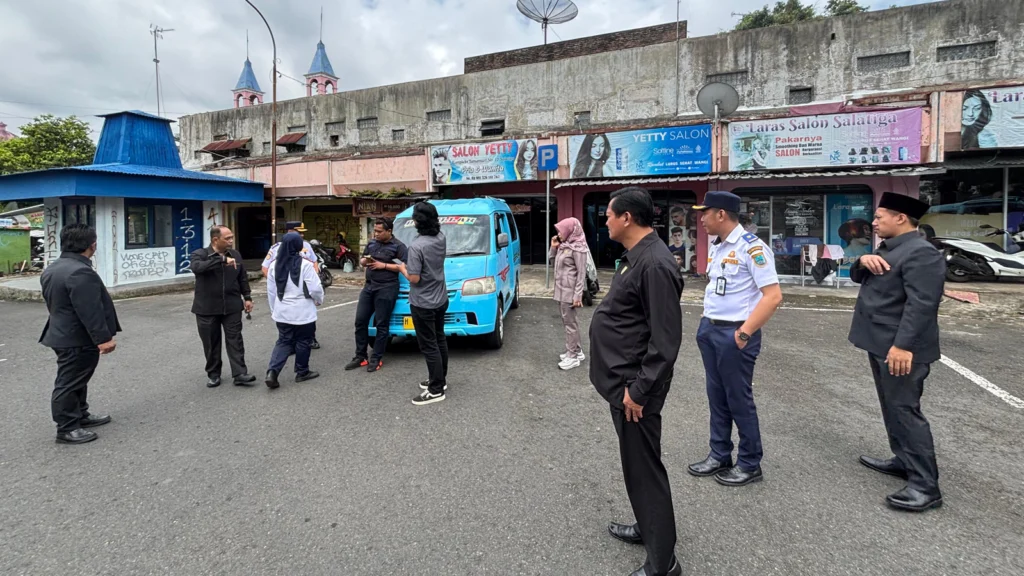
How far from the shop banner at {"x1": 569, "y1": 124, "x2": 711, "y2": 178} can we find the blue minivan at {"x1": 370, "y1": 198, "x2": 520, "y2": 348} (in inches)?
269

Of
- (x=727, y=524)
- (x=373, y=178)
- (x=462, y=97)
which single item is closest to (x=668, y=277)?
(x=727, y=524)

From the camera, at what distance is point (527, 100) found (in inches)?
765

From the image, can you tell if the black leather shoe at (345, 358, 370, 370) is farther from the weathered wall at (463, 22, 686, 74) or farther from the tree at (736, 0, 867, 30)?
the tree at (736, 0, 867, 30)

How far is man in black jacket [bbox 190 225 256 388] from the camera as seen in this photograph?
5402mm

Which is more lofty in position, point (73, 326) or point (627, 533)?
point (73, 326)

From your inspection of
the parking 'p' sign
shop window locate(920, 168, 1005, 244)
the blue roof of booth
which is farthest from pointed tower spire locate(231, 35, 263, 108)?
shop window locate(920, 168, 1005, 244)

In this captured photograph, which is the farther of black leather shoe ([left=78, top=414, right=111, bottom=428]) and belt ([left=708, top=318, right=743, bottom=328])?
black leather shoe ([left=78, top=414, right=111, bottom=428])

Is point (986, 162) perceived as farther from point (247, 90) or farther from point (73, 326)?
point (247, 90)

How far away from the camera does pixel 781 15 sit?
27.0 metres

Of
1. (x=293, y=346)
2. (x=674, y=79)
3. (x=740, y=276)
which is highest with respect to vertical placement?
(x=674, y=79)

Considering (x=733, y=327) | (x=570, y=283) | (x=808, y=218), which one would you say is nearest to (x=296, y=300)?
(x=570, y=283)

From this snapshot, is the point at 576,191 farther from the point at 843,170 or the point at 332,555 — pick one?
the point at 332,555

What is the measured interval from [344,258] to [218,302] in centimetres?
1264

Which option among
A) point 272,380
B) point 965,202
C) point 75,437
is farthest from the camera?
point 965,202
